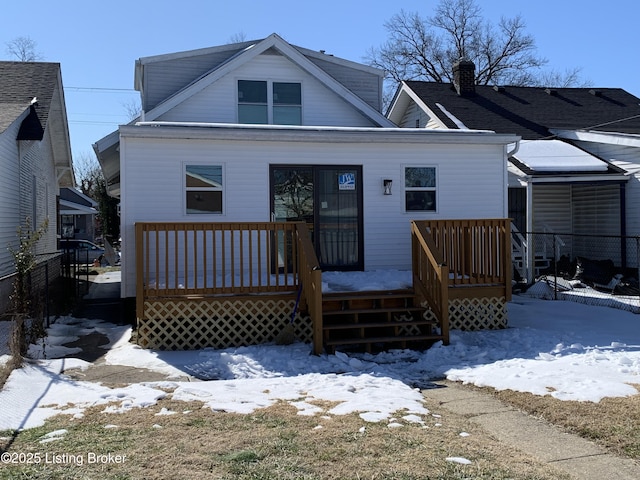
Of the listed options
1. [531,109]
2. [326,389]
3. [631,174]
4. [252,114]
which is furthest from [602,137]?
[326,389]

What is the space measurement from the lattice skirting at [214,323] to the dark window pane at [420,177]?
141 inches

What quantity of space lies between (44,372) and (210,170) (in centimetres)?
447

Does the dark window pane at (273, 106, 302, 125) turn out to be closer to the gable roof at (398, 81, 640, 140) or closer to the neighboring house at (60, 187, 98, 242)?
the gable roof at (398, 81, 640, 140)

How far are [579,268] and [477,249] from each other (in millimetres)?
6893

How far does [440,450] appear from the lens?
4.25 m

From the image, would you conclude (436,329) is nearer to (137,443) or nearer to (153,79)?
(137,443)

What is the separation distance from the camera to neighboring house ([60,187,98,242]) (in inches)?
1270

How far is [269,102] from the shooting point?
47.9ft

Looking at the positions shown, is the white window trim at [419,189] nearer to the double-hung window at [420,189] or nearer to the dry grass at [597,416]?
the double-hung window at [420,189]

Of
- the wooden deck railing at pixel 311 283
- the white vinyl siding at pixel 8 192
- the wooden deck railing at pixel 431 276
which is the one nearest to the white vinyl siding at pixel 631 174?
the wooden deck railing at pixel 431 276

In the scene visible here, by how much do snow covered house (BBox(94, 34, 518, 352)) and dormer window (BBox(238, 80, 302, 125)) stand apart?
367 cm

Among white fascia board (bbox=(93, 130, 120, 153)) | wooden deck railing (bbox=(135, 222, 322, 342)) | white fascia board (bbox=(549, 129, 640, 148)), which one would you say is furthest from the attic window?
Answer: white fascia board (bbox=(549, 129, 640, 148))

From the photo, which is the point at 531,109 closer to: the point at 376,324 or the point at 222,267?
the point at 376,324

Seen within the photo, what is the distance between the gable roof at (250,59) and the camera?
13.9 m
